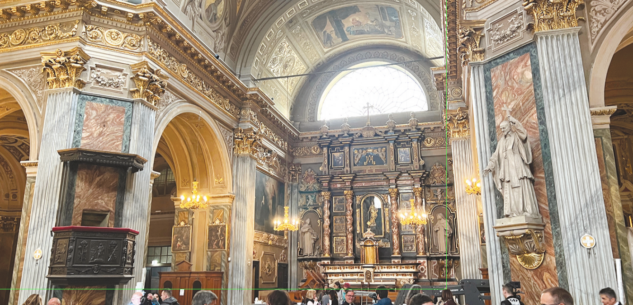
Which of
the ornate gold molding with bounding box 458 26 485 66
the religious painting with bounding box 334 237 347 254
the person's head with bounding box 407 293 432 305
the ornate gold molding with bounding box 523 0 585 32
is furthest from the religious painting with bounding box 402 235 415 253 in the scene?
the person's head with bounding box 407 293 432 305

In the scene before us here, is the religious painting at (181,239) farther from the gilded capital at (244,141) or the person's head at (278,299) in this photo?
the person's head at (278,299)

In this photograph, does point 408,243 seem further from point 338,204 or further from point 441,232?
point 338,204

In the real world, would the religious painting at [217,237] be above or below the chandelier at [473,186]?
below

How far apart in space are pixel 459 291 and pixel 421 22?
13.7m

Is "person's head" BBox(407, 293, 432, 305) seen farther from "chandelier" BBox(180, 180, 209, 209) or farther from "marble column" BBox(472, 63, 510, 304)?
"chandelier" BBox(180, 180, 209, 209)

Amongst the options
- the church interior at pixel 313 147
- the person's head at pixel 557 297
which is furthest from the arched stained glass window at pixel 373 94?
the person's head at pixel 557 297

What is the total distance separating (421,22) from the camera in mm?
A: 19094

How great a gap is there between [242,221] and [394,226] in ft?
23.1

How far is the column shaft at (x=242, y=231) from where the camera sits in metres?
15.2

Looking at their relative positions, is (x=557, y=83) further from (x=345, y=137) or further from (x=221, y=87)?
(x=345, y=137)

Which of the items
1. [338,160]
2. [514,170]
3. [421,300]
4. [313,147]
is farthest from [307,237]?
[421,300]

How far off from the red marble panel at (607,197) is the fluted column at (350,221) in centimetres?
1334

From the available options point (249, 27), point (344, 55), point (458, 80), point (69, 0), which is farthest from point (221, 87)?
point (344, 55)

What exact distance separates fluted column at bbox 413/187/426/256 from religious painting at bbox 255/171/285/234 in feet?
18.5
